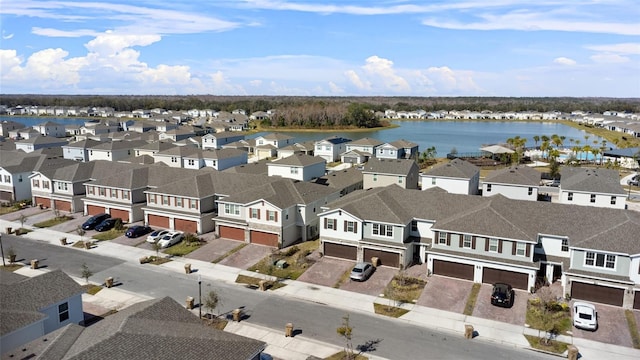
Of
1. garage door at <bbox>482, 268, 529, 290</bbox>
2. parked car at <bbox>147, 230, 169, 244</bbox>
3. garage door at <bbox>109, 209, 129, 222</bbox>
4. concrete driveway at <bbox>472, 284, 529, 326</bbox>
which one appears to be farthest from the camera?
garage door at <bbox>109, 209, 129, 222</bbox>

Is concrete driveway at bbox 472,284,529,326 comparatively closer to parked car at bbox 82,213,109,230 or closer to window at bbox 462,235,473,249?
window at bbox 462,235,473,249

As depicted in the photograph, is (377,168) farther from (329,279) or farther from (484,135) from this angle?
(484,135)

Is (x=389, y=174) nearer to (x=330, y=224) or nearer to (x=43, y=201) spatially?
(x=330, y=224)

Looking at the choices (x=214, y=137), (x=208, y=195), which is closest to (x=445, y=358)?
(x=208, y=195)

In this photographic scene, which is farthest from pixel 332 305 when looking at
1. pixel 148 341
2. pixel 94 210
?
pixel 94 210

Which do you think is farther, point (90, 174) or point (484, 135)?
point (484, 135)

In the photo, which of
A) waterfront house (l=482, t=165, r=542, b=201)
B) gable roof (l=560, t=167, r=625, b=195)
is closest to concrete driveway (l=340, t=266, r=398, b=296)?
waterfront house (l=482, t=165, r=542, b=201)

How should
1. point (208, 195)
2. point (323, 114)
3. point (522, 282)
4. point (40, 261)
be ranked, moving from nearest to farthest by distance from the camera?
1. point (522, 282)
2. point (40, 261)
3. point (208, 195)
4. point (323, 114)
